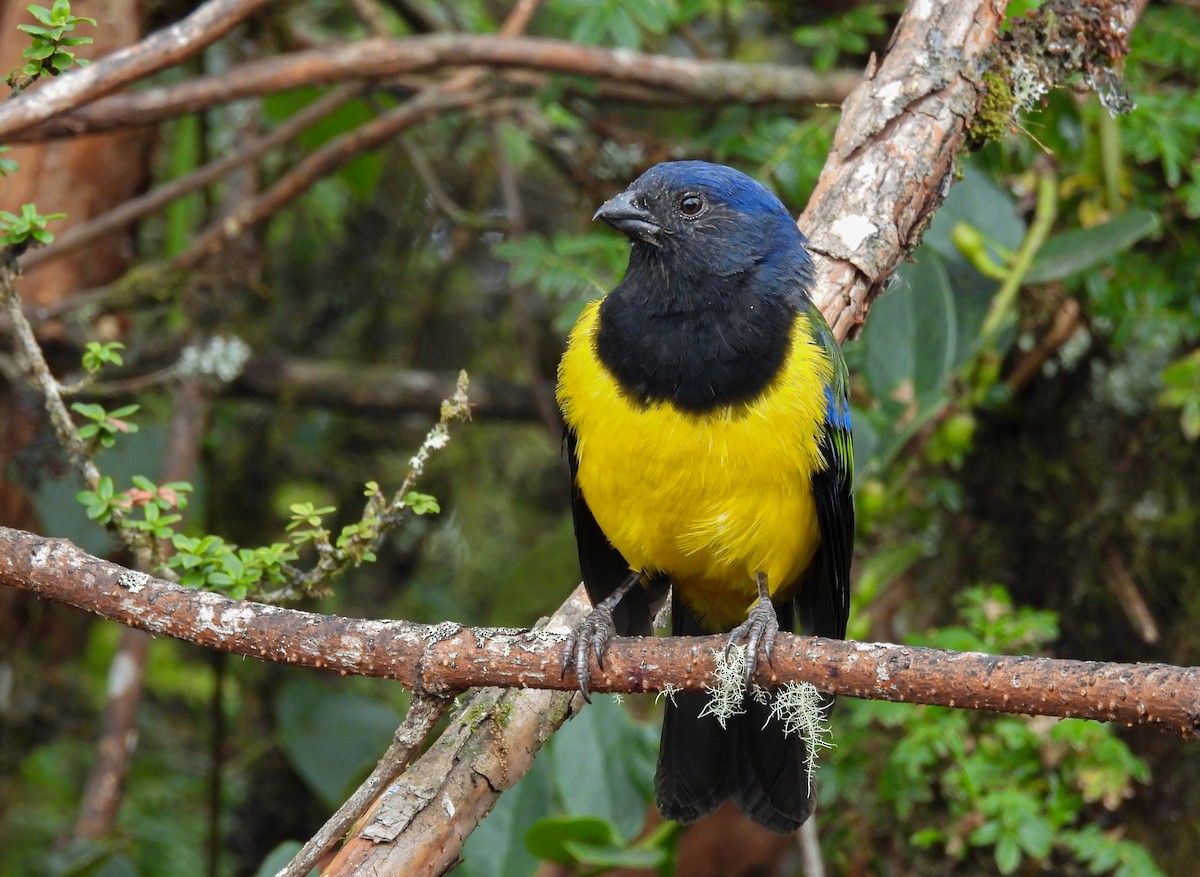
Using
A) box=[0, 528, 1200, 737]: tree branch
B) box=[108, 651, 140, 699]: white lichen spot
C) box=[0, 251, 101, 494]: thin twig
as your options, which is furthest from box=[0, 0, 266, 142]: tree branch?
box=[108, 651, 140, 699]: white lichen spot

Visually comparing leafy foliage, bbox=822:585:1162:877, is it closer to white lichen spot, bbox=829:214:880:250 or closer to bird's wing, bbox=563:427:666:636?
bird's wing, bbox=563:427:666:636

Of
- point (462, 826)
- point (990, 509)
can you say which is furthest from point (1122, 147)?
point (462, 826)

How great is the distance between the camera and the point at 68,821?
5.30 metres

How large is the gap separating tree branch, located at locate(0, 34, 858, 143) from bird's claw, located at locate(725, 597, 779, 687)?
1957mm

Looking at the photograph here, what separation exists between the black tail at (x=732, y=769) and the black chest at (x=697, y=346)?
669 mm

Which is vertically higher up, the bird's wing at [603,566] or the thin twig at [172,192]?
the thin twig at [172,192]

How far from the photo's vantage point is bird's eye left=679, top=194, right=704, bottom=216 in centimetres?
315

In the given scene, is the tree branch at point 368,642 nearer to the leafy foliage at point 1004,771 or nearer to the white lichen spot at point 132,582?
the white lichen spot at point 132,582

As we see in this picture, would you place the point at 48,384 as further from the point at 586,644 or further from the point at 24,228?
the point at 586,644

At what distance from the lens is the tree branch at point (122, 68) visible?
2684 millimetres

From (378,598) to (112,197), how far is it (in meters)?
1.92

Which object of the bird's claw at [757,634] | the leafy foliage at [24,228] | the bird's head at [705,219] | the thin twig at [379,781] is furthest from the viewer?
the bird's head at [705,219]

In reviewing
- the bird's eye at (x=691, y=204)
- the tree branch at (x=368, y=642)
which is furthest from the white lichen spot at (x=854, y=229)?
the tree branch at (x=368, y=642)

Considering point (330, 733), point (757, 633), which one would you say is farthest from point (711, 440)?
point (330, 733)
